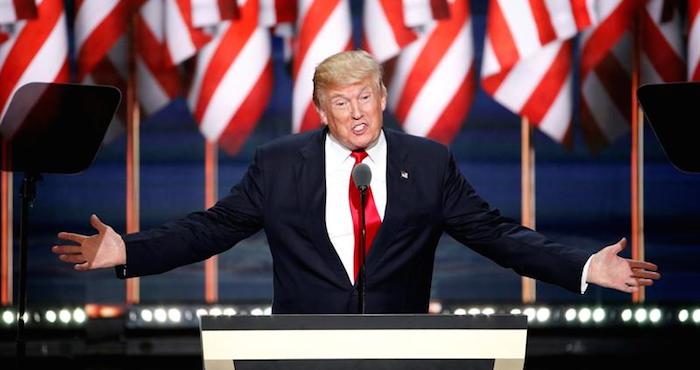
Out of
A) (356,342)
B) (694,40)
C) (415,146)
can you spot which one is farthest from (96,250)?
(694,40)

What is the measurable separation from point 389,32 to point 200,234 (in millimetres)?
2321

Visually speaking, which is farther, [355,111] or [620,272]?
[355,111]

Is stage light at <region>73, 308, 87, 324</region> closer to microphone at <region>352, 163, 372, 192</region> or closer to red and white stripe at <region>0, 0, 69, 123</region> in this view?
red and white stripe at <region>0, 0, 69, 123</region>

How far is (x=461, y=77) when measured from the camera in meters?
5.06

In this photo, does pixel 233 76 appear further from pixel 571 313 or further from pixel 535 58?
pixel 571 313

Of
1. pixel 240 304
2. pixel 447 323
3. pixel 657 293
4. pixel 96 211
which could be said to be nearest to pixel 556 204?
pixel 657 293

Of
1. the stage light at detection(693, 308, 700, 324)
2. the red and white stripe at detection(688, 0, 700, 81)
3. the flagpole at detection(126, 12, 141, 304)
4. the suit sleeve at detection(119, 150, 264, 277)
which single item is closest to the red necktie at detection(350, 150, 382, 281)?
the suit sleeve at detection(119, 150, 264, 277)

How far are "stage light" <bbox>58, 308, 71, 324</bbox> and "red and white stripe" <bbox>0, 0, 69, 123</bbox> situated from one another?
1065 millimetres

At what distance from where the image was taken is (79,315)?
5031 millimetres

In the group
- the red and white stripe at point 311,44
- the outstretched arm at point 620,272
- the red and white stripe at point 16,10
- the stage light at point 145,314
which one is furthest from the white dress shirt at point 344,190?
the red and white stripe at point 16,10

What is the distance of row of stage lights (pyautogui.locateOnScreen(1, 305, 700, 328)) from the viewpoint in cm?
502

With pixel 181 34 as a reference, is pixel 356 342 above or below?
below

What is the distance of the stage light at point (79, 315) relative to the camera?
502cm

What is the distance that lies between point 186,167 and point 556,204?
180 centimetres
